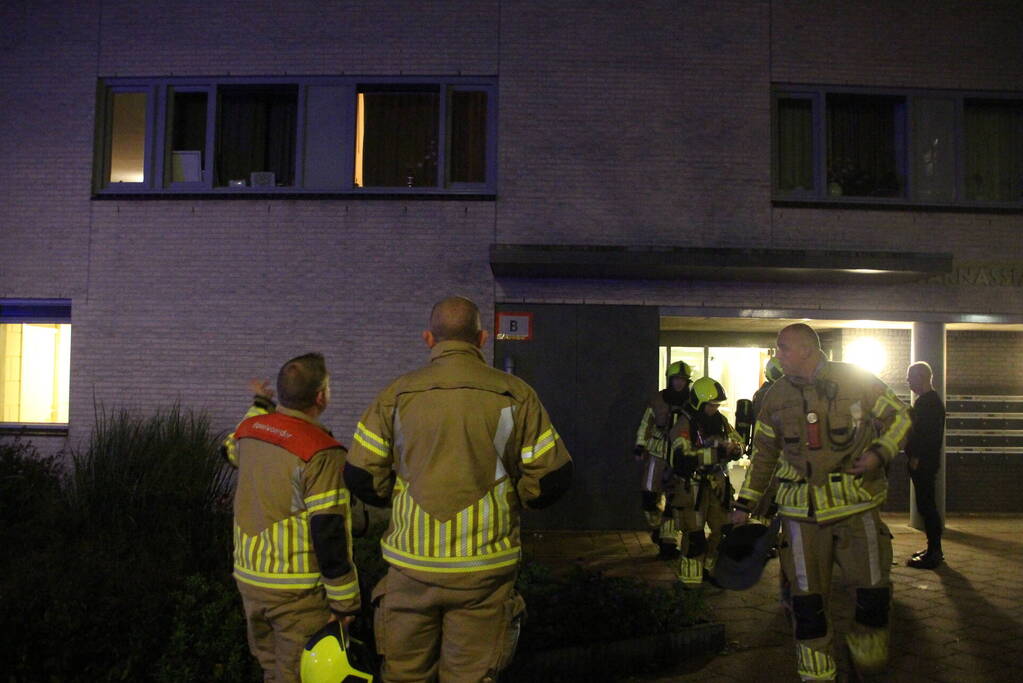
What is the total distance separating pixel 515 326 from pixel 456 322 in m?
6.39

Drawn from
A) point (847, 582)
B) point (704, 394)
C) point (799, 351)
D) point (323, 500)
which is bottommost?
point (847, 582)

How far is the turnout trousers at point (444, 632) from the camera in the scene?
3.13m

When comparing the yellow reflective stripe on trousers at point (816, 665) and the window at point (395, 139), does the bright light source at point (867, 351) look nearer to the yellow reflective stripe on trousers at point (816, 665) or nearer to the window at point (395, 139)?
the window at point (395, 139)

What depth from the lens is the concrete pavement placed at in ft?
17.1

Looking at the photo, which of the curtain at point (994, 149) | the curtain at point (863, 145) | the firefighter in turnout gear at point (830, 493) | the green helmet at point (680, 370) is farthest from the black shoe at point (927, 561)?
the curtain at point (994, 149)

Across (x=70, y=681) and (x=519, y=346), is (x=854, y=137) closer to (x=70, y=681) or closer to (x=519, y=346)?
(x=519, y=346)

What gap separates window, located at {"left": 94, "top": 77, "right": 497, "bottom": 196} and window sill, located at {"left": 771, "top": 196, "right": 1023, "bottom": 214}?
3755mm

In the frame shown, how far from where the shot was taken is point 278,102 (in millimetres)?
10547

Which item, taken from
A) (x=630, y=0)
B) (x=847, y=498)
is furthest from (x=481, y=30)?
(x=847, y=498)

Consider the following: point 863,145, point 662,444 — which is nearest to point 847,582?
point 662,444

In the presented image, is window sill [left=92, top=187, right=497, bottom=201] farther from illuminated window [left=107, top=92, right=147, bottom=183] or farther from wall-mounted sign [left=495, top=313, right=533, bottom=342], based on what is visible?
wall-mounted sign [left=495, top=313, right=533, bottom=342]

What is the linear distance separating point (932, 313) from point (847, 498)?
667cm

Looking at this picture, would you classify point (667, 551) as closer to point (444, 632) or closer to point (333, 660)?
point (444, 632)

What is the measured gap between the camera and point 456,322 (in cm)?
343
